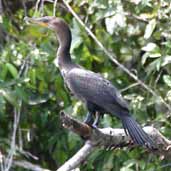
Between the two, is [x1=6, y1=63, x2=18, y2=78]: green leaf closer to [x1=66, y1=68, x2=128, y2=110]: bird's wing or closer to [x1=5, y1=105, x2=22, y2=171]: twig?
[x1=5, y1=105, x2=22, y2=171]: twig

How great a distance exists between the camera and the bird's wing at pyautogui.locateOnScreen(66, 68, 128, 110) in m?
4.23

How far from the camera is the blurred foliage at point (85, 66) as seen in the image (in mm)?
5078

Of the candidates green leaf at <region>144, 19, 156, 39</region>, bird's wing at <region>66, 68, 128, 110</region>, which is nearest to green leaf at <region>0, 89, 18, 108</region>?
bird's wing at <region>66, 68, 128, 110</region>

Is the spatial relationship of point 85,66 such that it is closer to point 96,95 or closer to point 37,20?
point 37,20

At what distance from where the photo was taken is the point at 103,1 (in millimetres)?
5168

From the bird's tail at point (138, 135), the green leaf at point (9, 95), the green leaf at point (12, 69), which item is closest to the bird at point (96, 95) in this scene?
the bird's tail at point (138, 135)

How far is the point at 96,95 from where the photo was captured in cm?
427

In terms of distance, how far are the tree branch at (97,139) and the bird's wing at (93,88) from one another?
0.73ft

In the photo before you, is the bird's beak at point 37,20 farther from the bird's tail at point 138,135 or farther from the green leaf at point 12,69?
the bird's tail at point 138,135

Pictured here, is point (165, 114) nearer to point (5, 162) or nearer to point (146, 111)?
point (146, 111)

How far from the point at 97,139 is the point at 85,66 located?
1.64 m

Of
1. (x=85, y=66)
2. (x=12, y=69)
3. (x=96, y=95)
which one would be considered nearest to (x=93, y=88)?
(x=96, y=95)

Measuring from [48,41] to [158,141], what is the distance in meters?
1.65

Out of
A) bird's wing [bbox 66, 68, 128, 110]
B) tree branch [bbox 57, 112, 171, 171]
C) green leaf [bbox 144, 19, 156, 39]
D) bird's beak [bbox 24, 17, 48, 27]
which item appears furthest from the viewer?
green leaf [bbox 144, 19, 156, 39]
